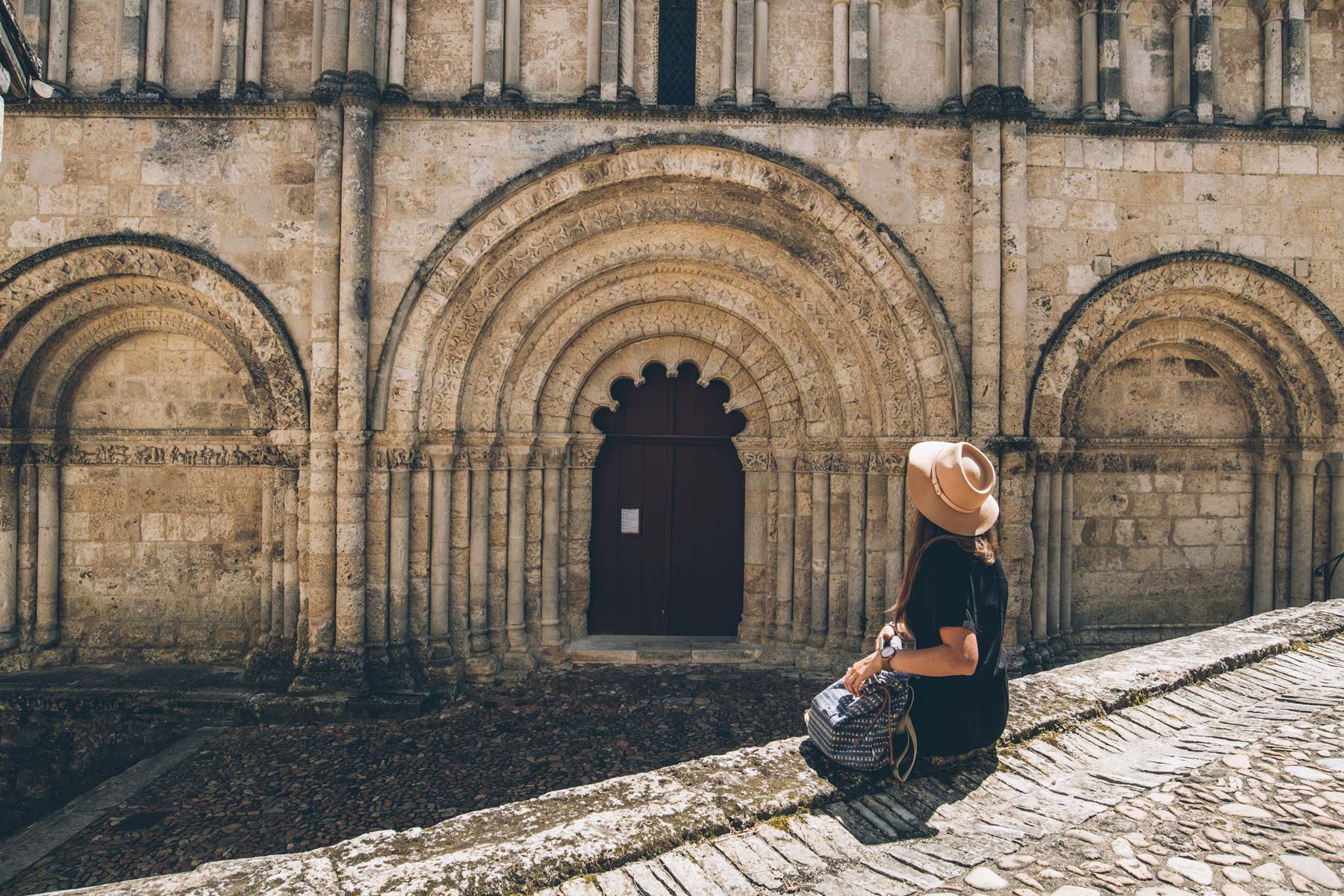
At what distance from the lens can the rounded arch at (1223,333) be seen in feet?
22.4

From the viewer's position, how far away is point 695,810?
2457 millimetres

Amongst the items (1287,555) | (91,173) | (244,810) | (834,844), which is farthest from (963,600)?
(91,173)

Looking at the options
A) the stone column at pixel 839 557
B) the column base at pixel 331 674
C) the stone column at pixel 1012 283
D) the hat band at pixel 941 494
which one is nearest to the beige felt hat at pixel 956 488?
the hat band at pixel 941 494

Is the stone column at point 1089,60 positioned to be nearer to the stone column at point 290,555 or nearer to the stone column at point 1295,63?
the stone column at point 1295,63

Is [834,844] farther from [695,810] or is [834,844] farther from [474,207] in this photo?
[474,207]

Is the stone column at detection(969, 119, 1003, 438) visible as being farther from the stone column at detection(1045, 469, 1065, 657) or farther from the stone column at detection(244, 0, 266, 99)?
the stone column at detection(244, 0, 266, 99)

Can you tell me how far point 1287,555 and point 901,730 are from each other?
695 centimetres

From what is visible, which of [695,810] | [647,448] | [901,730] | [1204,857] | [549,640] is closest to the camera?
[1204,857]

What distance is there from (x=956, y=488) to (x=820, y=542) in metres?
4.79

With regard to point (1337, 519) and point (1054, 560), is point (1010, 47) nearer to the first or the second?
point (1054, 560)

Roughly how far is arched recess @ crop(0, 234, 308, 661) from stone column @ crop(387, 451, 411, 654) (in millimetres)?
1093

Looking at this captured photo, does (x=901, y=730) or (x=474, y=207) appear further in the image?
(x=474, y=207)

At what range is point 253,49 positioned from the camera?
265 inches

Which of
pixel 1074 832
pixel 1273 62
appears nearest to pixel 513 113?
pixel 1074 832
